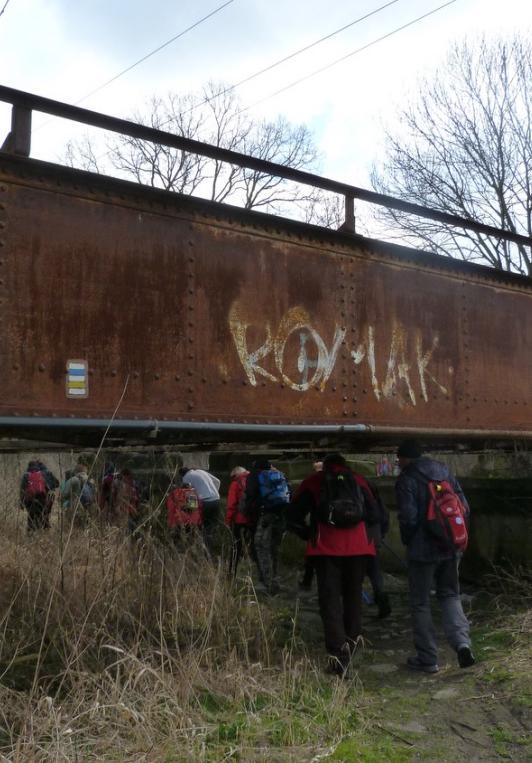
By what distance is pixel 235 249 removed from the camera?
475 centimetres

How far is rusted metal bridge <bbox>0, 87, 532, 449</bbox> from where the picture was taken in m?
3.94

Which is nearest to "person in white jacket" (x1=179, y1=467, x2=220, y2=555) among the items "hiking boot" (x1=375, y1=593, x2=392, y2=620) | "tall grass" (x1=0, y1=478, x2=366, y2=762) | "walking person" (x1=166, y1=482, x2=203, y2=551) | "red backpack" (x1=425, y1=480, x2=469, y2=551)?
"walking person" (x1=166, y1=482, x2=203, y2=551)

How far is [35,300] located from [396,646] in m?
4.49

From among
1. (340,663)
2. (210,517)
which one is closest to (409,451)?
(340,663)

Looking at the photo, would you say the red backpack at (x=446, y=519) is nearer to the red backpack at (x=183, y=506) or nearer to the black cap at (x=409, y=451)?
the black cap at (x=409, y=451)

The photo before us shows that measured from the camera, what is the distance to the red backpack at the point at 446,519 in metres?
5.73

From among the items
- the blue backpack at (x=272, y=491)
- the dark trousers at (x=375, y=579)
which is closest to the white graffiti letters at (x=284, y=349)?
the dark trousers at (x=375, y=579)

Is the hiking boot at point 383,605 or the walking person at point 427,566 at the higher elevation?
the walking person at point 427,566

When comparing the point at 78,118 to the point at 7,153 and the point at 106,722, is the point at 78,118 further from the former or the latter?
the point at 106,722

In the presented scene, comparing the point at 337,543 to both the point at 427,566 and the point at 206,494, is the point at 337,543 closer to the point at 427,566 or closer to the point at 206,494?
the point at 427,566

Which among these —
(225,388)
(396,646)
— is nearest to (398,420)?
(225,388)

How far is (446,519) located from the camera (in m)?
5.77

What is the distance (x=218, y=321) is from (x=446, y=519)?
2461 mm

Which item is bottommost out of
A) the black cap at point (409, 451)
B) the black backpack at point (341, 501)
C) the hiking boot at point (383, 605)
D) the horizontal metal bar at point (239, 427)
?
the hiking boot at point (383, 605)
